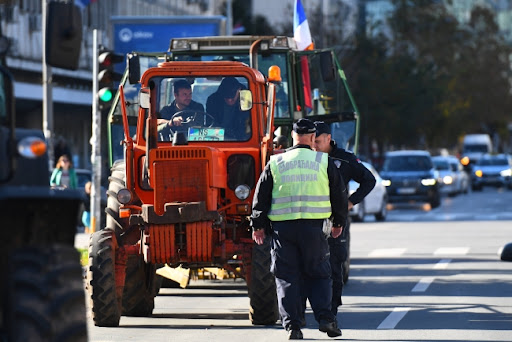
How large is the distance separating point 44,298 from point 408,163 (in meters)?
37.7

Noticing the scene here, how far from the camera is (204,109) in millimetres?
14148

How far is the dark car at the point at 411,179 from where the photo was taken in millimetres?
43375

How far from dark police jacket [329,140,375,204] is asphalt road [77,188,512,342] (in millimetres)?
1183

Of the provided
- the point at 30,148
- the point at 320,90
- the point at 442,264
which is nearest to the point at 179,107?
the point at 320,90

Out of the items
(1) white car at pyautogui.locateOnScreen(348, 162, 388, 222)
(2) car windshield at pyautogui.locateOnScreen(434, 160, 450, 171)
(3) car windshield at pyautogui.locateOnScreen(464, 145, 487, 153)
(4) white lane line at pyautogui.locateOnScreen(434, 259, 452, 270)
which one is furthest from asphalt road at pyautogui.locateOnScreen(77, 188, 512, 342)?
(3) car windshield at pyautogui.locateOnScreen(464, 145, 487, 153)

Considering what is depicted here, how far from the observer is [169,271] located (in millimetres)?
15180

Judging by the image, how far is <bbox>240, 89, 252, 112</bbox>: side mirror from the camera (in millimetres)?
14195

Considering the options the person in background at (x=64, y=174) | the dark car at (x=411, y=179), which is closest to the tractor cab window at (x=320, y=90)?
the person in background at (x=64, y=174)

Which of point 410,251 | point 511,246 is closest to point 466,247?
point 410,251

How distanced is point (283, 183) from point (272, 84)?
2868 mm

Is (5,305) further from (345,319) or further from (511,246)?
(345,319)

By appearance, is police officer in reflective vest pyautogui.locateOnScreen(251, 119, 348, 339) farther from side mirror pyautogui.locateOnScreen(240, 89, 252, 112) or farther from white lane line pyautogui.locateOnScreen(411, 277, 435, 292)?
white lane line pyautogui.locateOnScreen(411, 277, 435, 292)

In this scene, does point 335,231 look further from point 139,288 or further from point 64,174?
point 64,174

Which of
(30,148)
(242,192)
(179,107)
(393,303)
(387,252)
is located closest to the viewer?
(30,148)
